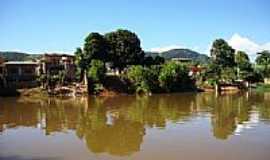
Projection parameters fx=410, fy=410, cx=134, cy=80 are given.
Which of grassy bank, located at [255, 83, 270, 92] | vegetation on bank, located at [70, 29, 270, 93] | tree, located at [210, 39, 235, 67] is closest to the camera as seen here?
vegetation on bank, located at [70, 29, 270, 93]

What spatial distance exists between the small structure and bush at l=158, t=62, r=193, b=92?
446 inches

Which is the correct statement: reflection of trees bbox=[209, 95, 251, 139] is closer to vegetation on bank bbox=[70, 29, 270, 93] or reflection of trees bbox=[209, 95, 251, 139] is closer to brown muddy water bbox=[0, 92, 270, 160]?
brown muddy water bbox=[0, 92, 270, 160]

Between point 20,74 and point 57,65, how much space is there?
350cm

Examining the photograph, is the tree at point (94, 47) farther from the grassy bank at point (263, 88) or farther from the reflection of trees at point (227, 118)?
the grassy bank at point (263, 88)

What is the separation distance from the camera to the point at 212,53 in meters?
48.9

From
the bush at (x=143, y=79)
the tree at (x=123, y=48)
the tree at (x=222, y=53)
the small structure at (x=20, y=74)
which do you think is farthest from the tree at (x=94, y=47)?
the tree at (x=222, y=53)

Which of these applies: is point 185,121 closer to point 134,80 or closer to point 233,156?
point 233,156

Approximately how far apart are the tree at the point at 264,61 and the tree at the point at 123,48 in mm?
15020

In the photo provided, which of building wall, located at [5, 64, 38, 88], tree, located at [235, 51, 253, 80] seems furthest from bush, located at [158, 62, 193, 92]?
building wall, located at [5, 64, 38, 88]

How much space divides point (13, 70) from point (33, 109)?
13148 mm

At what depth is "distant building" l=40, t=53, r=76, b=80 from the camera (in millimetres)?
36987

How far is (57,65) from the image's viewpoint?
3844 cm

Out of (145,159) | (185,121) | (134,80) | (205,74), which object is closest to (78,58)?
(134,80)

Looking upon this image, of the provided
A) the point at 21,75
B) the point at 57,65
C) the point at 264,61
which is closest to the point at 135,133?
the point at 21,75
